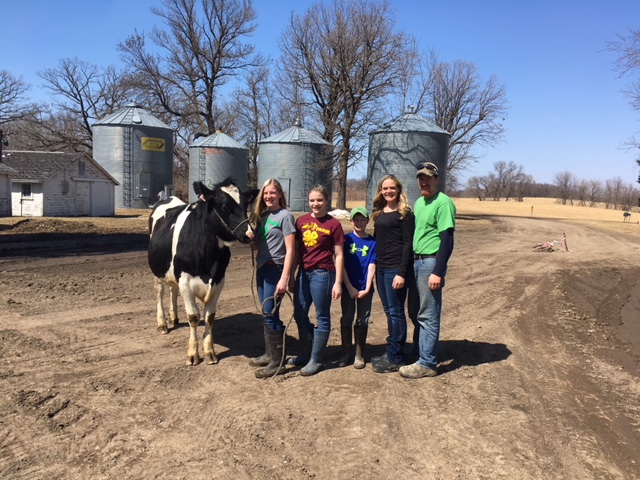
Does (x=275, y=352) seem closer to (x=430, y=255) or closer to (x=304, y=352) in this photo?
(x=304, y=352)

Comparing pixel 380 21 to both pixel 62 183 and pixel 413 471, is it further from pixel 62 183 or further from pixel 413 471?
pixel 413 471

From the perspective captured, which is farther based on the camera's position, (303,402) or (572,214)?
(572,214)

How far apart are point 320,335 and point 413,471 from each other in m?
1.97

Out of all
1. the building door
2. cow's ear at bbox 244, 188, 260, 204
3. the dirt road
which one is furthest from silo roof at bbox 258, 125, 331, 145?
cow's ear at bbox 244, 188, 260, 204

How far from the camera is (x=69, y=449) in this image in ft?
12.0

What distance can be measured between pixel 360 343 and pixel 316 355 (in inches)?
20.4

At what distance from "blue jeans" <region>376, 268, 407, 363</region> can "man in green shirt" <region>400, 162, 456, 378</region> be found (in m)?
0.19

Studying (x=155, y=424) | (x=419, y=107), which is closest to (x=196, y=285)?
(x=155, y=424)

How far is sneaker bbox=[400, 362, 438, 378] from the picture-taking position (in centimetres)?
516

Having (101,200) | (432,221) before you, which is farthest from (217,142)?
(432,221)

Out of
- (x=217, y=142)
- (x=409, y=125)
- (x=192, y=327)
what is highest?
(x=409, y=125)

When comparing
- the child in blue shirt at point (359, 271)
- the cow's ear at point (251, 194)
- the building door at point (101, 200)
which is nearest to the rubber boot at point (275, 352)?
the child in blue shirt at point (359, 271)

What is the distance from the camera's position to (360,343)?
5.47 m

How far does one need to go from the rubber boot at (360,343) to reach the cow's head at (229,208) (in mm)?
1541
